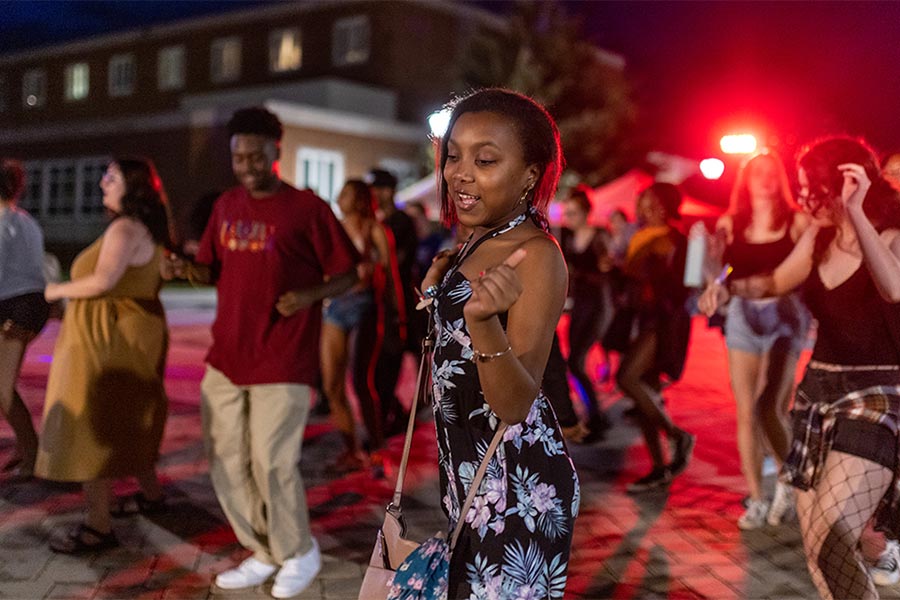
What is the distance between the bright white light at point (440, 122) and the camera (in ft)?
7.79

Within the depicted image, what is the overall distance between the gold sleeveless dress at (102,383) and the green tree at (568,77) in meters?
27.7

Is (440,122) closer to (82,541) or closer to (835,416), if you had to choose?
(835,416)

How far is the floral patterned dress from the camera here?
85.4 inches

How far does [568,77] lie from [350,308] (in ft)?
90.4

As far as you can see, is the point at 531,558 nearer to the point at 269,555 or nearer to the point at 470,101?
the point at 470,101

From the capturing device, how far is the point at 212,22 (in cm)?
3288

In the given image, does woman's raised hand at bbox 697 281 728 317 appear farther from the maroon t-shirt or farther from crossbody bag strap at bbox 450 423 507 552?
crossbody bag strap at bbox 450 423 507 552

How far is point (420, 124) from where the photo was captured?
1182 inches

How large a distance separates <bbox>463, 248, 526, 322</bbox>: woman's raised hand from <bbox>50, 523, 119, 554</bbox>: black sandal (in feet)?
11.2

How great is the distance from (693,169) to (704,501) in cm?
3144

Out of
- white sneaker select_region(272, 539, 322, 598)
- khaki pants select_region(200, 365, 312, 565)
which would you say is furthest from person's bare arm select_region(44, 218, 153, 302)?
white sneaker select_region(272, 539, 322, 598)

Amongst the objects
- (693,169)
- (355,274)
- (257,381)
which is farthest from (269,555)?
(693,169)

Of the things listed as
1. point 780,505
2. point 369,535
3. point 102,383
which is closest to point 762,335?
point 780,505

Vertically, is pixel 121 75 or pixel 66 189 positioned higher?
pixel 121 75
